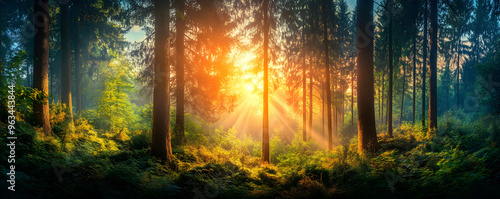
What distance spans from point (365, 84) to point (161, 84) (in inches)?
335

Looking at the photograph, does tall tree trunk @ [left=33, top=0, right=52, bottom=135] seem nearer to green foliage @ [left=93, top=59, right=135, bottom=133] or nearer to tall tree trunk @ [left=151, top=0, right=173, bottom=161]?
tall tree trunk @ [left=151, top=0, right=173, bottom=161]

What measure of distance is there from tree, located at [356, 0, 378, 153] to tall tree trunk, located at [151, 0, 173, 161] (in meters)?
7.99

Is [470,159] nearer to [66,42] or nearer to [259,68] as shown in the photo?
[259,68]

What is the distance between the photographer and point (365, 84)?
859 centimetres

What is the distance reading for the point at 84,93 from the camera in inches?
1171

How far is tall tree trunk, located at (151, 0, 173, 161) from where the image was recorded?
298 inches

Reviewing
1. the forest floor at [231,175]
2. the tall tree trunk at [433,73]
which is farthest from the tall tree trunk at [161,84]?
the tall tree trunk at [433,73]

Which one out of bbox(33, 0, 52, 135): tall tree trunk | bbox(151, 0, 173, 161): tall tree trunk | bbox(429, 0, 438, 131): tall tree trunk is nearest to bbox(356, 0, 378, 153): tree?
bbox(429, 0, 438, 131): tall tree trunk

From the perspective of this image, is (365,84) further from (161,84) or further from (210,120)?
(210,120)

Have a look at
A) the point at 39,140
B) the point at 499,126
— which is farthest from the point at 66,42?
the point at 499,126

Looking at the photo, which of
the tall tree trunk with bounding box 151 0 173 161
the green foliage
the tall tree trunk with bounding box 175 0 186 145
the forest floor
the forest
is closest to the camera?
the forest floor

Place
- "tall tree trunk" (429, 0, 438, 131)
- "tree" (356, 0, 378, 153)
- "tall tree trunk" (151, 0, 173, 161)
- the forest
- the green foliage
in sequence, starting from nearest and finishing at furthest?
the forest → "tall tree trunk" (151, 0, 173, 161) → "tree" (356, 0, 378, 153) → "tall tree trunk" (429, 0, 438, 131) → the green foliage

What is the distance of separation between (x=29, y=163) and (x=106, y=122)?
9.53m

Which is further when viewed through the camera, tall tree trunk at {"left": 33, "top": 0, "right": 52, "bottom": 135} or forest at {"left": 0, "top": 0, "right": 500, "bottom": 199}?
tall tree trunk at {"left": 33, "top": 0, "right": 52, "bottom": 135}
